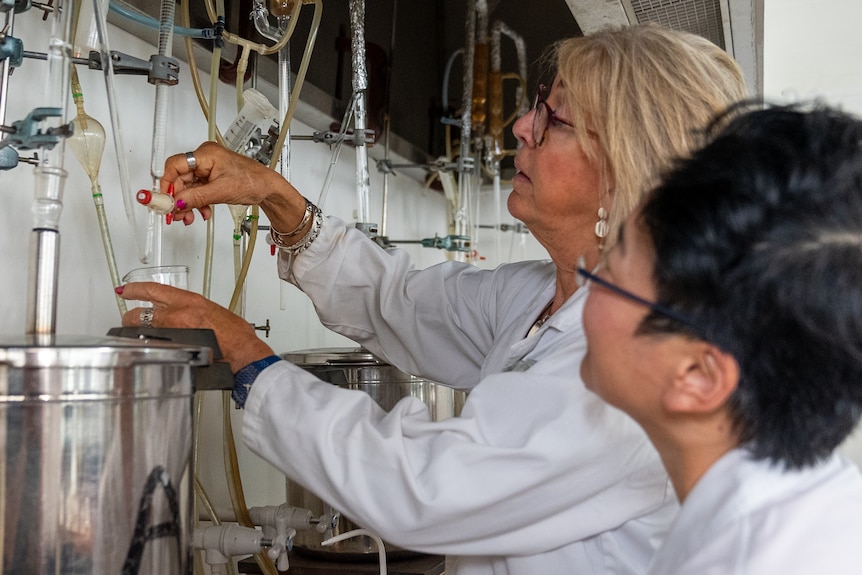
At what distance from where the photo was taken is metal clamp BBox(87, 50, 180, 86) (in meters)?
1.05

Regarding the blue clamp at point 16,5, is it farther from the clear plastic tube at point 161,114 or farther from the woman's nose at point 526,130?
the woman's nose at point 526,130

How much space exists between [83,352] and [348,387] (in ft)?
2.67

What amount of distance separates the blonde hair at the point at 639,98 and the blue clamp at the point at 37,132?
0.68 meters

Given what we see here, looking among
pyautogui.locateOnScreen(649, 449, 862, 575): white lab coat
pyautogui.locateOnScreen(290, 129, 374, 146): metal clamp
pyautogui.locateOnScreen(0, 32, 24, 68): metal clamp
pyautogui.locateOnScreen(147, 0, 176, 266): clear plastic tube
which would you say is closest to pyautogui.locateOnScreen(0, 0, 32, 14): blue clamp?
pyautogui.locateOnScreen(0, 32, 24, 68): metal clamp

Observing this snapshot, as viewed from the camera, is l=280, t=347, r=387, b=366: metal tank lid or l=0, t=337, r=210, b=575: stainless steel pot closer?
l=0, t=337, r=210, b=575: stainless steel pot

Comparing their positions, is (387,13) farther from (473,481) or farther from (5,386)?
(5,386)

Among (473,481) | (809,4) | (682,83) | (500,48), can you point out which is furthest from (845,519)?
(809,4)

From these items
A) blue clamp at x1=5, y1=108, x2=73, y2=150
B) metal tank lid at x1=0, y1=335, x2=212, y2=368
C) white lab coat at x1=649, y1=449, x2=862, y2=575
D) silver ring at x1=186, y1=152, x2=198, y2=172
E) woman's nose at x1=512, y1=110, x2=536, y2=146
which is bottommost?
white lab coat at x1=649, y1=449, x2=862, y2=575

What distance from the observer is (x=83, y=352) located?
707 millimetres

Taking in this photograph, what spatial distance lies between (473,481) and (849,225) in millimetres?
482

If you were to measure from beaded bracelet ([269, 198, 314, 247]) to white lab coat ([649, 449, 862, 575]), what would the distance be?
2.74 ft

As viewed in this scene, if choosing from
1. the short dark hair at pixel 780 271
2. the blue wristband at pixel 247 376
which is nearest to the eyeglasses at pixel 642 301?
the short dark hair at pixel 780 271

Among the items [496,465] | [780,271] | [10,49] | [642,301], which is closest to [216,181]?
[10,49]

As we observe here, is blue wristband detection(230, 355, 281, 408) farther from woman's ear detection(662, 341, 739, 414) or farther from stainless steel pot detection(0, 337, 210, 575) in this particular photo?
woman's ear detection(662, 341, 739, 414)
